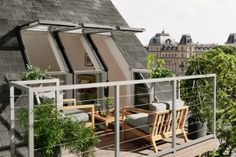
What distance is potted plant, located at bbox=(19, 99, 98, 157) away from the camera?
4867 millimetres

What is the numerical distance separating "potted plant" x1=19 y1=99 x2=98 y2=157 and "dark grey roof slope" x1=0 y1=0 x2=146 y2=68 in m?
4.25

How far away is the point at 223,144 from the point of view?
1100cm

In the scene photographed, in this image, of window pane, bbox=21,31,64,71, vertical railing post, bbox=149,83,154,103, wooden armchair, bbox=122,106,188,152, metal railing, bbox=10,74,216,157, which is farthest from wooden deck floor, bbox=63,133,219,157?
window pane, bbox=21,31,64,71

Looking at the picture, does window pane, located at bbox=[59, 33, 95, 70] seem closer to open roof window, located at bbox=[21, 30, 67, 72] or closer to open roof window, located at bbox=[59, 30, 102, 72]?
open roof window, located at bbox=[59, 30, 102, 72]

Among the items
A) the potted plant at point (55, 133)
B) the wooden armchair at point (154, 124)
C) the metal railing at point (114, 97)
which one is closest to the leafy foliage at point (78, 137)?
the potted plant at point (55, 133)

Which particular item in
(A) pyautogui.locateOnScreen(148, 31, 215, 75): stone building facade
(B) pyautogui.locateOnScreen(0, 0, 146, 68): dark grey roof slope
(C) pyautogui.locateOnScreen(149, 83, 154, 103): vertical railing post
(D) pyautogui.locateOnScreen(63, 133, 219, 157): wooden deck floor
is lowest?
(D) pyautogui.locateOnScreen(63, 133, 219, 157): wooden deck floor

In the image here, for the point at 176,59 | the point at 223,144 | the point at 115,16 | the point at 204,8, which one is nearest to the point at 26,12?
the point at 115,16

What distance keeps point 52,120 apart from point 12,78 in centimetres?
330

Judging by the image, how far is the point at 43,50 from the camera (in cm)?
1045

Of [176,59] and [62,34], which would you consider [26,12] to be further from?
[176,59]

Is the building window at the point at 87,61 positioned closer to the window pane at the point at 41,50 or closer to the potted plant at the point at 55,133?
the window pane at the point at 41,50

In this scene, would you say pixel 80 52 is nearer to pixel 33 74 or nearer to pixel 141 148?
pixel 33 74

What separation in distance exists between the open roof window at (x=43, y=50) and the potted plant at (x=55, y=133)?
460 cm

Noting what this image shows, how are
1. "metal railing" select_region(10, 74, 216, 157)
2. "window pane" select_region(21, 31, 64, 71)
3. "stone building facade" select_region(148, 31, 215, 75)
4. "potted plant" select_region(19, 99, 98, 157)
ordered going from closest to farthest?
1. "metal railing" select_region(10, 74, 216, 157)
2. "potted plant" select_region(19, 99, 98, 157)
3. "window pane" select_region(21, 31, 64, 71)
4. "stone building facade" select_region(148, 31, 215, 75)
